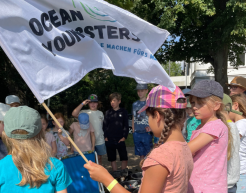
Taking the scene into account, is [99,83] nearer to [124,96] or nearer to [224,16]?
[124,96]

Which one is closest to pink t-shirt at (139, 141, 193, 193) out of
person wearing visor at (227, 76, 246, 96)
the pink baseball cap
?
the pink baseball cap

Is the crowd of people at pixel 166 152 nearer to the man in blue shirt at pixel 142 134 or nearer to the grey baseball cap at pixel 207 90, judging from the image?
the grey baseball cap at pixel 207 90

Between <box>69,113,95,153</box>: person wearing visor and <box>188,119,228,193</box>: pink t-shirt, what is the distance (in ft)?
12.1

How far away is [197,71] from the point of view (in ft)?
83.5

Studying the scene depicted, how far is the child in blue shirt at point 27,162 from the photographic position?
176 cm

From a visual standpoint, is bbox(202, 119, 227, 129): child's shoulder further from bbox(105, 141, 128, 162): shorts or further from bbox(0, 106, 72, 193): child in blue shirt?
bbox(105, 141, 128, 162): shorts

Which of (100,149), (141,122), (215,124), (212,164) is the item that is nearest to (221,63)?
(141,122)

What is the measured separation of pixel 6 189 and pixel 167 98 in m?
1.34

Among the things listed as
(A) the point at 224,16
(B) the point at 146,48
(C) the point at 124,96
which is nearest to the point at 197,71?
(C) the point at 124,96

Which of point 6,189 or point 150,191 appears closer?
point 150,191

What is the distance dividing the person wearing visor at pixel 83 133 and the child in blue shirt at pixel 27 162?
370 cm

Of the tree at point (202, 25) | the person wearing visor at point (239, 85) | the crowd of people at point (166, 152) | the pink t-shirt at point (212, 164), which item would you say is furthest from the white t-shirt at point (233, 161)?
the tree at point (202, 25)

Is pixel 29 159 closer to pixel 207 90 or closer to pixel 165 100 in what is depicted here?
pixel 165 100

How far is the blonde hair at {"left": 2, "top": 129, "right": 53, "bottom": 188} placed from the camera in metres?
1.75
